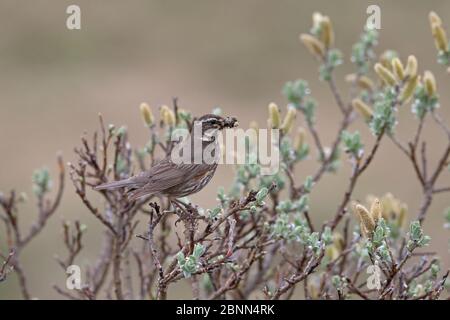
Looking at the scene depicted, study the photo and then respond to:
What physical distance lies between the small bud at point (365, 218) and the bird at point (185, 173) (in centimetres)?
134

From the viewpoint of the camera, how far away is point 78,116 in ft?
51.4

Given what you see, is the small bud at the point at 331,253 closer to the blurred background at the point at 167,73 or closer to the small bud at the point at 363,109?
the small bud at the point at 363,109

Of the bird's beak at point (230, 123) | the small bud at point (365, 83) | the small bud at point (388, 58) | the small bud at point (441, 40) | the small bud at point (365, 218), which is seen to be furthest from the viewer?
the small bud at point (365, 83)

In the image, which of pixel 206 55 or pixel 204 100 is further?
pixel 206 55

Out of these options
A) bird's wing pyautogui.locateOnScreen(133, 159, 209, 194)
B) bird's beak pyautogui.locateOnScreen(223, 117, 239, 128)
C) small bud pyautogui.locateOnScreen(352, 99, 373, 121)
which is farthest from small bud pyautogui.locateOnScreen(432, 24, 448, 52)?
bird's wing pyautogui.locateOnScreen(133, 159, 209, 194)

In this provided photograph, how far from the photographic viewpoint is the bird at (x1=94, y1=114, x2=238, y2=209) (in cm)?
515

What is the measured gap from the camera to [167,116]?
5730 mm

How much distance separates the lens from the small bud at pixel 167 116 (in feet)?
18.8

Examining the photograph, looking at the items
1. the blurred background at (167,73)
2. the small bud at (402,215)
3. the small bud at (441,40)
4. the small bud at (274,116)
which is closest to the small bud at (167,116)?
the small bud at (274,116)

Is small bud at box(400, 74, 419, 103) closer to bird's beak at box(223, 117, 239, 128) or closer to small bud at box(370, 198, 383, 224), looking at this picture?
bird's beak at box(223, 117, 239, 128)

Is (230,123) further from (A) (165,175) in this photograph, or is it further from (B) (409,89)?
(B) (409,89)
